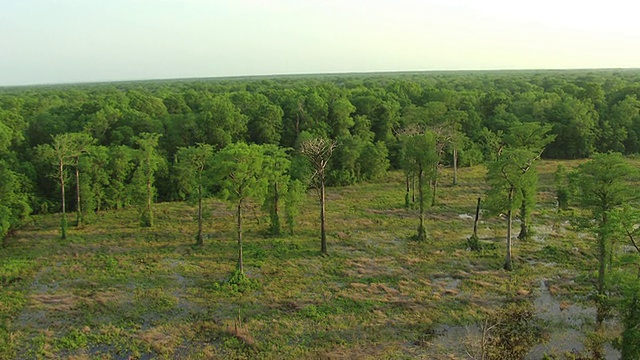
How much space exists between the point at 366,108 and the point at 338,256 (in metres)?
35.8

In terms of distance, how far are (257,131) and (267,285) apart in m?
33.4

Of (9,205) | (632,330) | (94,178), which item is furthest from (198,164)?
(632,330)

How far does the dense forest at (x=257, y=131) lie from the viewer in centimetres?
3872

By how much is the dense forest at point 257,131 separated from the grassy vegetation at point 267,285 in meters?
4.34

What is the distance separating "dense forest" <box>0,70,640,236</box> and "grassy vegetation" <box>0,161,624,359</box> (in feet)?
14.2

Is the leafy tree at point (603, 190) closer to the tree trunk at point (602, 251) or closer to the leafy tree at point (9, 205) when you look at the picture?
the tree trunk at point (602, 251)

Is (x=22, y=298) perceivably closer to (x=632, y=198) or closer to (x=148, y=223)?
(x=148, y=223)

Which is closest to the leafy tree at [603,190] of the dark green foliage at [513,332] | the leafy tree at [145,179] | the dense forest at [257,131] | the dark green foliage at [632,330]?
the dark green foliage at [513,332]

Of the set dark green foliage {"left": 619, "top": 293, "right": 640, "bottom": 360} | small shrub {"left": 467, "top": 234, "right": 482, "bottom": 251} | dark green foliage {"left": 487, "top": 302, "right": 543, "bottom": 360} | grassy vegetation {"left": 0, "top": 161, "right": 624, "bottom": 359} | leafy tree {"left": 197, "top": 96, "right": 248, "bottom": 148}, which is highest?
leafy tree {"left": 197, "top": 96, "right": 248, "bottom": 148}

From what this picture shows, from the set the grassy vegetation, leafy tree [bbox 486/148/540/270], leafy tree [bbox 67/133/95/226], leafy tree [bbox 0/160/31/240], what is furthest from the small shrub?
leafy tree [bbox 0/160/31/240]

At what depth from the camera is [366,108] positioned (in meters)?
62.2

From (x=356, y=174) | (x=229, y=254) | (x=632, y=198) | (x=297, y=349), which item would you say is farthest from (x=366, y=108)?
(x=297, y=349)

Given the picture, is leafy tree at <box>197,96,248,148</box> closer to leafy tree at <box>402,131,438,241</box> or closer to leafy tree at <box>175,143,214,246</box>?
leafy tree at <box>175,143,214,246</box>

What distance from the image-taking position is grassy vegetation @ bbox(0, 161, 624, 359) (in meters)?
19.6
